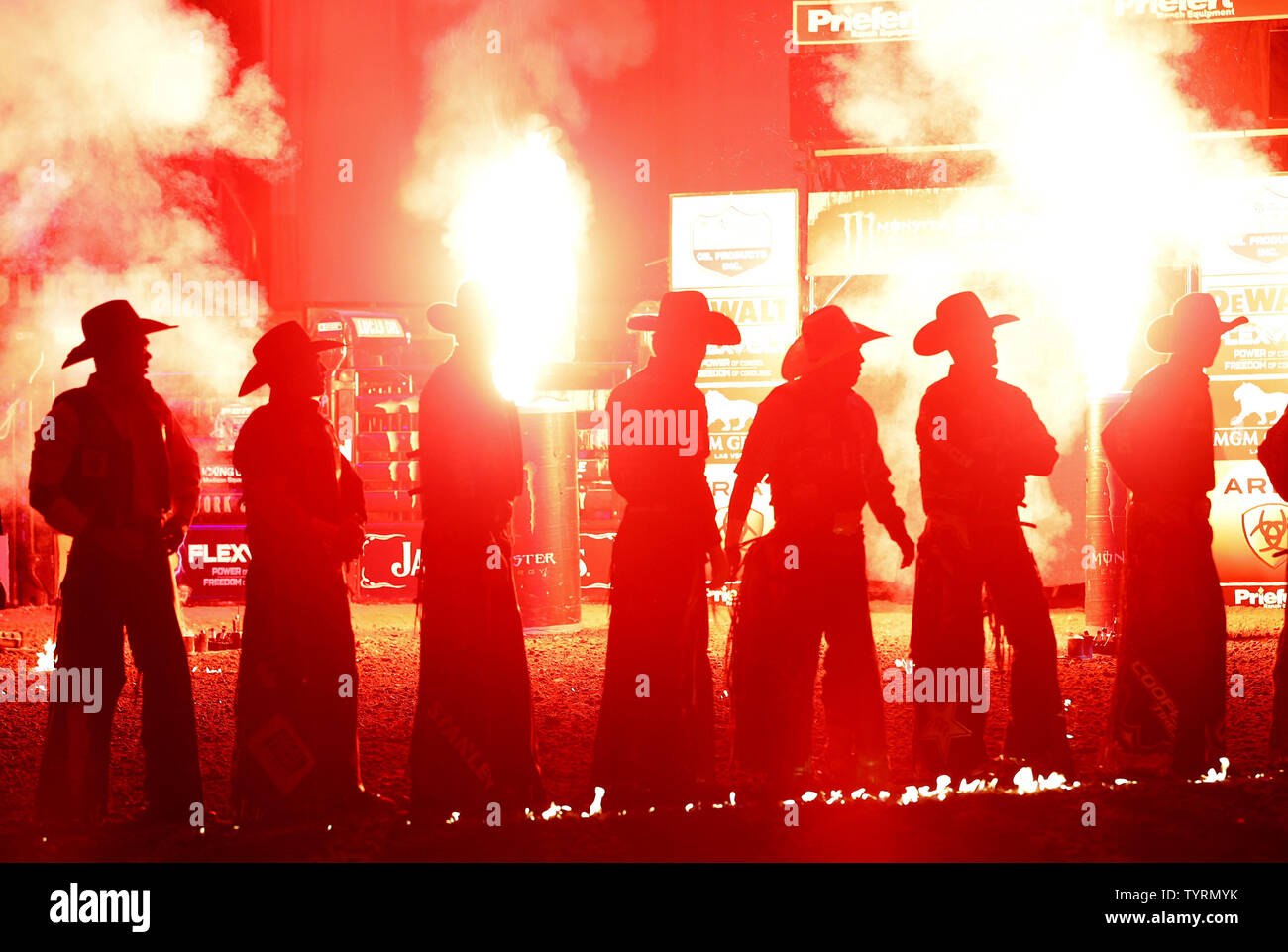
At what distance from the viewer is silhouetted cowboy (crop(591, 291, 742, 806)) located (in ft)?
20.2

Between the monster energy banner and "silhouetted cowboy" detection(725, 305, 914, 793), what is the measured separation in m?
8.60

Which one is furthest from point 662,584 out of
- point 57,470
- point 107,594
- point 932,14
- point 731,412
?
point 932,14

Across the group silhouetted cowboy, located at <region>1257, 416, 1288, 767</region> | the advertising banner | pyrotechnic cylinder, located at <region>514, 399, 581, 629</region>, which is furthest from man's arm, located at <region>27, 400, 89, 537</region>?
the advertising banner

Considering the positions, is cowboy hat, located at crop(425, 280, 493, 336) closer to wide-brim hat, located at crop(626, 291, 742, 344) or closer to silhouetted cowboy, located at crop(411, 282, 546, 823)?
→ silhouetted cowboy, located at crop(411, 282, 546, 823)

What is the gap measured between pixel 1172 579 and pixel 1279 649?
61 centimetres

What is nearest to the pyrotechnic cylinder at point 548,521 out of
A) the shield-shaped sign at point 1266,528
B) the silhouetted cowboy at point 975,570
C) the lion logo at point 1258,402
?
the lion logo at point 1258,402

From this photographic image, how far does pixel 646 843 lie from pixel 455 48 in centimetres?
1841

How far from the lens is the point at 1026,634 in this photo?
21.2 ft

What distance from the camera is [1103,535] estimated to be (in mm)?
12383

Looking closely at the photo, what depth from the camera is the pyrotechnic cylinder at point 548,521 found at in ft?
43.3

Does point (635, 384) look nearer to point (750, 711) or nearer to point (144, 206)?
point (750, 711)

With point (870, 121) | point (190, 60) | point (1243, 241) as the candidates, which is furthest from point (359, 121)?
point (1243, 241)

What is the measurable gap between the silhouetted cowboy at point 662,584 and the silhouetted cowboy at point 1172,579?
6.33 feet

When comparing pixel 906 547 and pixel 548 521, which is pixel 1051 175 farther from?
pixel 906 547
